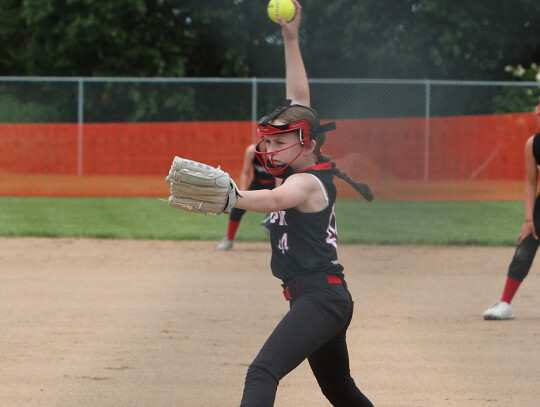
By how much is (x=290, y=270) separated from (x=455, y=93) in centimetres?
1895

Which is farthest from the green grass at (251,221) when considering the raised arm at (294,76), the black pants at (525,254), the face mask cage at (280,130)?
the face mask cage at (280,130)

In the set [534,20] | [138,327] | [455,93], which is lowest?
[138,327]

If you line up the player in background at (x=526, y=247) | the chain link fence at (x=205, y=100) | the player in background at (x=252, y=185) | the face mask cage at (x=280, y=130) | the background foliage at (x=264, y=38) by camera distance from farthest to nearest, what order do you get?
the background foliage at (x=264, y=38)
the chain link fence at (x=205, y=100)
the player in background at (x=252, y=185)
the player in background at (x=526, y=247)
the face mask cage at (x=280, y=130)

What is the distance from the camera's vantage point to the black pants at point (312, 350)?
3172 millimetres

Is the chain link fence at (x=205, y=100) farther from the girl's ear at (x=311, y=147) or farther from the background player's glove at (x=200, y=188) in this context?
the background player's glove at (x=200, y=188)

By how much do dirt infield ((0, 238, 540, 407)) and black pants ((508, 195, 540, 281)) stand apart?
1.28 feet

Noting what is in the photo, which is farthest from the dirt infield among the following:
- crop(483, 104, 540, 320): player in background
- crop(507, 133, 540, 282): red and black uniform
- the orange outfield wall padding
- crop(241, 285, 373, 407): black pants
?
the orange outfield wall padding

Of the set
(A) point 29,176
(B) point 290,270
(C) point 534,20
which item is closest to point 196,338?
(B) point 290,270

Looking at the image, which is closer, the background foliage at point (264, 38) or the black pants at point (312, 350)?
the black pants at point (312, 350)

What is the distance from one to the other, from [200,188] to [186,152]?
1359cm

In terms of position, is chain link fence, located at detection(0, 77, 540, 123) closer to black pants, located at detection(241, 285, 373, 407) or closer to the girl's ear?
the girl's ear

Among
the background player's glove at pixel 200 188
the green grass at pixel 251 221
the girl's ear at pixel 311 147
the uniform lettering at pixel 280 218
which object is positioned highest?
the girl's ear at pixel 311 147

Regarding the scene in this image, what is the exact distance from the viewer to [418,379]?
5.04m

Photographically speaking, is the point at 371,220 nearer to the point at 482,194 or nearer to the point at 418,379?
the point at 482,194
